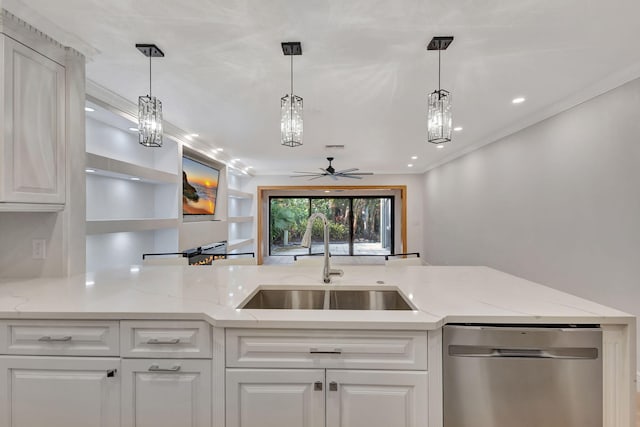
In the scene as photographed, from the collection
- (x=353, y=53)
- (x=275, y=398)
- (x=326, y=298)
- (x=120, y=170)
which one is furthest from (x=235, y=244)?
(x=275, y=398)

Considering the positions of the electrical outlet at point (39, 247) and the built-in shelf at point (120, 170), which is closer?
the electrical outlet at point (39, 247)

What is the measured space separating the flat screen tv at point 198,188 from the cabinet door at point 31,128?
2367 millimetres

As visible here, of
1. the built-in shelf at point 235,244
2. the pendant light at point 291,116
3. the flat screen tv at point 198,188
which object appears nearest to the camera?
the pendant light at point 291,116

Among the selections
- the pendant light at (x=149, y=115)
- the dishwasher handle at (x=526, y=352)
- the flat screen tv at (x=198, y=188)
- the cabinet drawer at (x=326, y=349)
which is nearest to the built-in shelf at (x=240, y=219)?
Result: the flat screen tv at (x=198, y=188)

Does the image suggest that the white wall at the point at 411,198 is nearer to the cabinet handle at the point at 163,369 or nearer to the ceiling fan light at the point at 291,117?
the ceiling fan light at the point at 291,117

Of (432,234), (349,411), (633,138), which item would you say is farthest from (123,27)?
(432,234)

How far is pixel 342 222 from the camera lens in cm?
941

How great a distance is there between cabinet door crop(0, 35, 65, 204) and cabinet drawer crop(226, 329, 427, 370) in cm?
145

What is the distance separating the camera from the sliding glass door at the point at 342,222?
30.8ft

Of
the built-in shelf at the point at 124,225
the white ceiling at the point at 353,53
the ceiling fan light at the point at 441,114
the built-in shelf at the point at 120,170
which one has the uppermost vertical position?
the white ceiling at the point at 353,53

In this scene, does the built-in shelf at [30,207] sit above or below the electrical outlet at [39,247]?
above

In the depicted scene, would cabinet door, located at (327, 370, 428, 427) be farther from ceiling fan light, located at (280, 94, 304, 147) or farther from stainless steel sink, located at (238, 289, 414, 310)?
→ ceiling fan light, located at (280, 94, 304, 147)

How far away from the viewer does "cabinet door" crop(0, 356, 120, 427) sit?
1.25 m

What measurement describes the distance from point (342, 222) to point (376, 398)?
8232 mm
